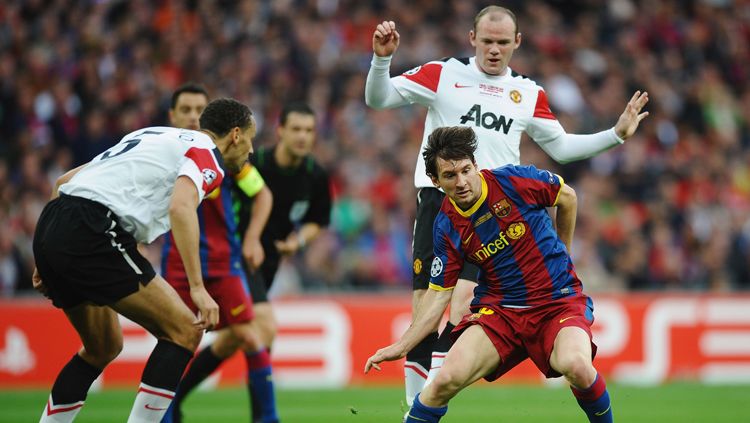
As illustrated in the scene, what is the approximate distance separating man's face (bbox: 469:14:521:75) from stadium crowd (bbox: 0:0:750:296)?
8.54 metres

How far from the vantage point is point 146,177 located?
21.5 feet

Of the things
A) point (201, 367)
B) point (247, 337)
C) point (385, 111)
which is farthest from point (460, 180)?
point (385, 111)

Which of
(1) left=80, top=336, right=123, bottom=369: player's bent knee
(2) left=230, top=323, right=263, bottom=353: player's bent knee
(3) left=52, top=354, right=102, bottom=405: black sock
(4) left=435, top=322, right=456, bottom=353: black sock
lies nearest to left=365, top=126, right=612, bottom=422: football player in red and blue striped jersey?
(4) left=435, top=322, right=456, bottom=353: black sock

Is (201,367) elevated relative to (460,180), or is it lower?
lower

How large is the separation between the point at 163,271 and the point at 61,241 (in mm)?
2387

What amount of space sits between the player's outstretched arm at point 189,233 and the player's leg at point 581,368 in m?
2.05

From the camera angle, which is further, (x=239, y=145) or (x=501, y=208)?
(x=239, y=145)

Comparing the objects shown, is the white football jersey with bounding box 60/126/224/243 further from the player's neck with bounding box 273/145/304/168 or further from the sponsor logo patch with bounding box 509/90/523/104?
the player's neck with bounding box 273/145/304/168

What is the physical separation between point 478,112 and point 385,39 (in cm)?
83

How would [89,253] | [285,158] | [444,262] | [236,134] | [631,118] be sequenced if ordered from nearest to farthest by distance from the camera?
[89,253]
[444,262]
[236,134]
[631,118]
[285,158]

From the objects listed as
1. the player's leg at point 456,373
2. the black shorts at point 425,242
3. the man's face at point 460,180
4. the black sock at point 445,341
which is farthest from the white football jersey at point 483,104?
the player's leg at point 456,373

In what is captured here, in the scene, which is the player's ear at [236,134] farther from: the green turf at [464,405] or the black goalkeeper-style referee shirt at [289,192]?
the green turf at [464,405]

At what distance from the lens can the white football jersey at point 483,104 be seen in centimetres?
731

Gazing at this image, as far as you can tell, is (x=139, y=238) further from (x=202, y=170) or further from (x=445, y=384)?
(x=445, y=384)
